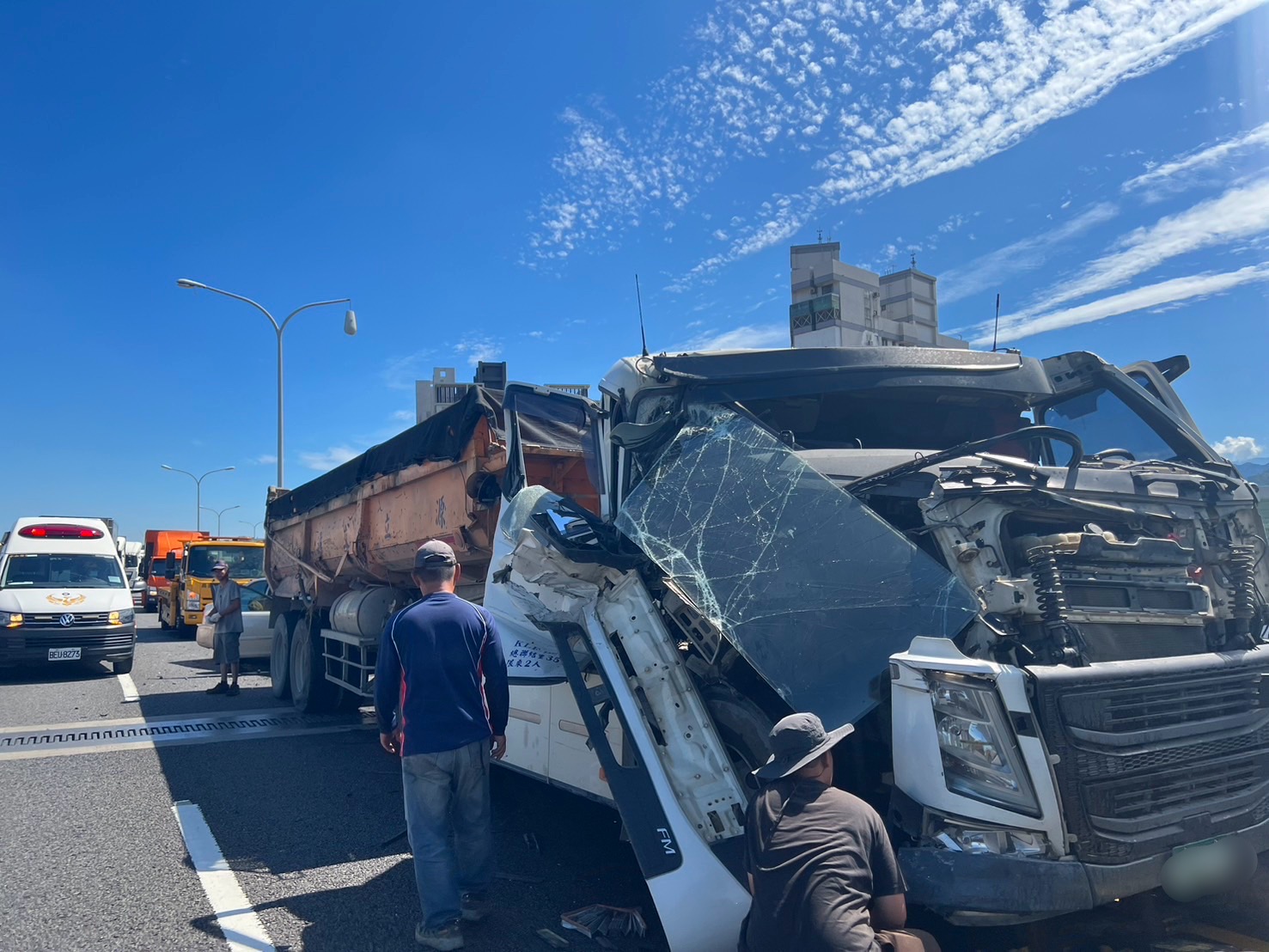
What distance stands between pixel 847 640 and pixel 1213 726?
4.29 ft

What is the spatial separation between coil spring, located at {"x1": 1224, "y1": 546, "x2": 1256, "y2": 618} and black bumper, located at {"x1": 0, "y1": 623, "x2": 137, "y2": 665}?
44.5 feet

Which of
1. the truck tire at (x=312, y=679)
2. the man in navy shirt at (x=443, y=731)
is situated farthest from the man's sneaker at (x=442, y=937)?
the truck tire at (x=312, y=679)

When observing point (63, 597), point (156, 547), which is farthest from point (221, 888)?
point (156, 547)

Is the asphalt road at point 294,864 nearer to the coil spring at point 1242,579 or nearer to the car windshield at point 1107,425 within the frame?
the coil spring at point 1242,579

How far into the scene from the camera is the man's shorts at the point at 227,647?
11.3 metres

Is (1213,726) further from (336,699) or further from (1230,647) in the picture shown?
(336,699)

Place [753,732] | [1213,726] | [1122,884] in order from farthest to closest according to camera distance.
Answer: [753,732], [1213,726], [1122,884]

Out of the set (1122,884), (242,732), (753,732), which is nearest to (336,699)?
(242,732)

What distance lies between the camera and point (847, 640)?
3225 mm

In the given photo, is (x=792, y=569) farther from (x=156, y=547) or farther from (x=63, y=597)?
(x=156, y=547)

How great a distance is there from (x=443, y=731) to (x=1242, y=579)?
3359 mm

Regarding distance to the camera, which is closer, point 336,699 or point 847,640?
point 847,640

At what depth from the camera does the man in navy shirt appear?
3.80 m

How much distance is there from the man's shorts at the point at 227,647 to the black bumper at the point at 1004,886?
1046 centimetres
